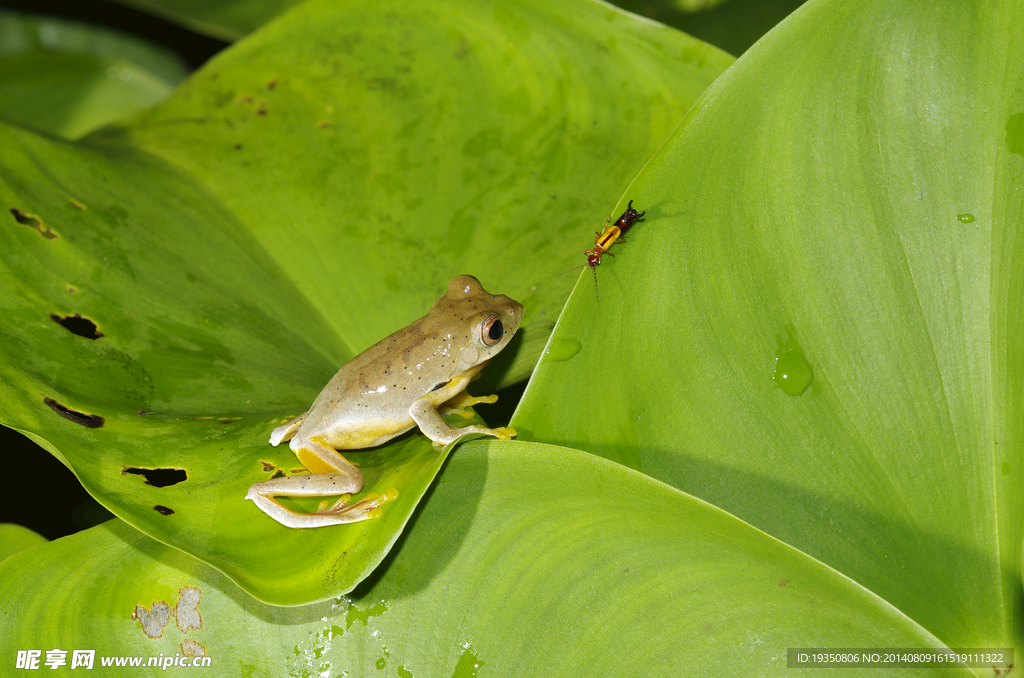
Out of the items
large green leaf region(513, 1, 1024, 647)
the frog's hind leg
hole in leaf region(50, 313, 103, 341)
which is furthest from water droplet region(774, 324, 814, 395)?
hole in leaf region(50, 313, 103, 341)

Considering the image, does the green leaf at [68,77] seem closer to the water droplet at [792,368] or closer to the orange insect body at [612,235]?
the orange insect body at [612,235]

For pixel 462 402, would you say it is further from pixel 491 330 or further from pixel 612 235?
pixel 612 235

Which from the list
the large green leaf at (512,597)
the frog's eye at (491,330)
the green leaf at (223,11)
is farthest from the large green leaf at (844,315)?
the green leaf at (223,11)

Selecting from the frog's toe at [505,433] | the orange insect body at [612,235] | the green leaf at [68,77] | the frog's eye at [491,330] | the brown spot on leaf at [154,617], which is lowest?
the brown spot on leaf at [154,617]

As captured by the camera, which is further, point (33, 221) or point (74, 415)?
point (33, 221)

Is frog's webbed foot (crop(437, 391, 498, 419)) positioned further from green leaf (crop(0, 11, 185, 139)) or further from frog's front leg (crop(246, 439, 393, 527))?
green leaf (crop(0, 11, 185, 139))


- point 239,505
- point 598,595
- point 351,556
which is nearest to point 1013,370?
point 598,595

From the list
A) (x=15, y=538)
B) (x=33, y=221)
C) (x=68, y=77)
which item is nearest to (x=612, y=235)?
(x=33, y=221)
